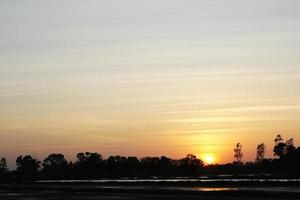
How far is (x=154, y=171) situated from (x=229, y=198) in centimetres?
9793

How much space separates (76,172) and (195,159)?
36.8m

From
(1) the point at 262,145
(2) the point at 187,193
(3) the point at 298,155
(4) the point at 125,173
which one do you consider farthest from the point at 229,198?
(1) the point at 262,145

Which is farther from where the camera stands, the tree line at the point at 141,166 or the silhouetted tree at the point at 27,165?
the silhouetted tree at the point at 27,165

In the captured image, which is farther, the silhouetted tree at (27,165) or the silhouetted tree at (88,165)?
the silhouetted tree at (27,165)

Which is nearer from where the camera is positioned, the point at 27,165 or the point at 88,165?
the point at 88,165

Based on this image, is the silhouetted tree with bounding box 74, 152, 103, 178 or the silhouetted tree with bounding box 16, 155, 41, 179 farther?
the silhouetted tree with bounding box 16, 155, 41, 179

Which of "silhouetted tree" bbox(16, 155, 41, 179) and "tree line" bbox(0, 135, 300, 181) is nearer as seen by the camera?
"tree line" bbox(0, 135, 300, 181)

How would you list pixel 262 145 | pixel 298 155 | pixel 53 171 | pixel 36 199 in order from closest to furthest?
pixel 36 199, pixel 298 155, pixel 262 145, pixel 53 171

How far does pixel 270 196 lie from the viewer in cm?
4334

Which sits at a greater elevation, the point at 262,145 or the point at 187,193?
the point at 262,145

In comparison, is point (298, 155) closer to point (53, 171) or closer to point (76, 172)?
point (76, 172)

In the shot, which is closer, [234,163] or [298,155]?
[298,155]

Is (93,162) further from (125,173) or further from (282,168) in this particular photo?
(282,168)

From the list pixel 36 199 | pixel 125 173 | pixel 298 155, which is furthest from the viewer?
pixel 125 173
